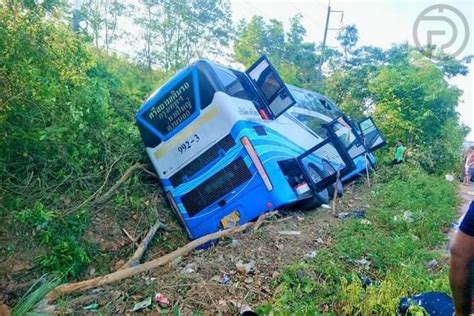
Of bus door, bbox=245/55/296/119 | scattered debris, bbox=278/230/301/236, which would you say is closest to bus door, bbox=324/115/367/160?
bus door, bbox=245/55/296/119

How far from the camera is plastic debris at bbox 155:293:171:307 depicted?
327 centimetres

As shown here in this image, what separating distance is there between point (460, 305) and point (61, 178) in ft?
16.5

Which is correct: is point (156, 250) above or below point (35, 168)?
below

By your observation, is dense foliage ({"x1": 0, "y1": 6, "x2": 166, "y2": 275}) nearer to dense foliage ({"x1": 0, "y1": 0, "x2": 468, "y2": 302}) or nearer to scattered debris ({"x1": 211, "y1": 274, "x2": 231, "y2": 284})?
dense foliage ({"x1": 0, "y1": 0, "x2": 468, "y2": 302})

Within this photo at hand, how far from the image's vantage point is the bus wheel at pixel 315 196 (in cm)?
648

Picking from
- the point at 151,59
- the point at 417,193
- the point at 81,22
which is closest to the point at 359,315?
the point at 417,193

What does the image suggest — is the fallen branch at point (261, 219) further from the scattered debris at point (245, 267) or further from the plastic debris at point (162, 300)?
the plastic debris at point (162, 300)

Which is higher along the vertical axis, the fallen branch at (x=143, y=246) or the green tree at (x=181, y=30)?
the green tree at (x=181, y=30)

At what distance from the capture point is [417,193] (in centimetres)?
789

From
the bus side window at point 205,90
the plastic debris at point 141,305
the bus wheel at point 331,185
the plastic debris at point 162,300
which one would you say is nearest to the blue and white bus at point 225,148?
the bus side window at point 205,90

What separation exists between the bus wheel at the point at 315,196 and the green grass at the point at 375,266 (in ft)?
2.54

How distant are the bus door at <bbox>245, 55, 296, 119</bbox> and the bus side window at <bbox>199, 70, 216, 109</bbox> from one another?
0.94 metres

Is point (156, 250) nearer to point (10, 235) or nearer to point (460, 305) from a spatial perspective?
point (10, 235)

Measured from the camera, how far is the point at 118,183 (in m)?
5.96
